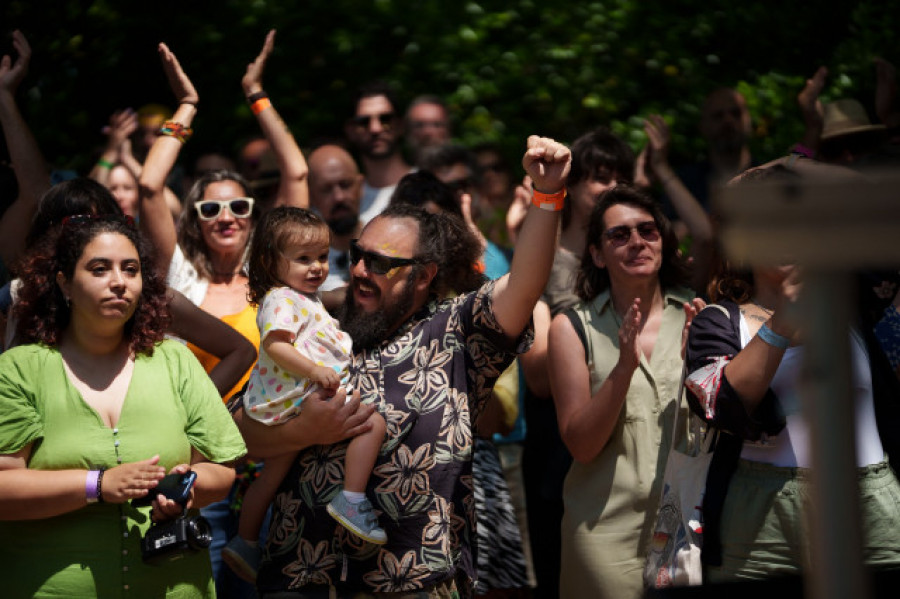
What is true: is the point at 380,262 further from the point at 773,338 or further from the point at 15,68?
the point at 15,68

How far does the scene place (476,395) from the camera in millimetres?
4312

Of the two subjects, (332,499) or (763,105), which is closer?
(332,499)

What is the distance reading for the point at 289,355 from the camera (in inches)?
175

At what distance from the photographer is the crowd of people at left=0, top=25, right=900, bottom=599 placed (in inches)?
151

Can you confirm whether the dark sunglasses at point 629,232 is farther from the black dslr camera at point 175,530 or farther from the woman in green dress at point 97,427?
→ the black dslr camera at point 175,530

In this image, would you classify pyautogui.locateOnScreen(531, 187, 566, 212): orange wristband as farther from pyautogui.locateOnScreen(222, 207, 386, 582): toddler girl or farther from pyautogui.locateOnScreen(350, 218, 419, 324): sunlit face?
pyautogui.locateOnScreen(222, 207, 386, 582): toddler girl

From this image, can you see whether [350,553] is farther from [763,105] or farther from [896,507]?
[763,105]

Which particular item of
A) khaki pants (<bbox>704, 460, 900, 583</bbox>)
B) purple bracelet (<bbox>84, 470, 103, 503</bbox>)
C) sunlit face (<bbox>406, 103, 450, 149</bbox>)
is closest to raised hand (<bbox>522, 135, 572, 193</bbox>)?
khaki pants (<bbox>704, 460, 900, 583</bbox>)

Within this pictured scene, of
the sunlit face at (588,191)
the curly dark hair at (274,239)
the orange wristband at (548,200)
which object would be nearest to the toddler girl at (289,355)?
the curly dark hair at (274,239)

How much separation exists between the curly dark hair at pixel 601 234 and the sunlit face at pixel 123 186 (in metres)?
2.90

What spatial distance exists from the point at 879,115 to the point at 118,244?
4.64m

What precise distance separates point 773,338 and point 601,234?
1560 millimetres

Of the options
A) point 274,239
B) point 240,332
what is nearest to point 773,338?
point 274,239

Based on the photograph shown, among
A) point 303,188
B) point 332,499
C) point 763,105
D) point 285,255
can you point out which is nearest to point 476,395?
point 332,499
